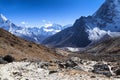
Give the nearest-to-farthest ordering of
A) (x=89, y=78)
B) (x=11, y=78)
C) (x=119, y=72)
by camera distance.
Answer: (x=89, y=78) → (x=11, y=78) → (x=119, y=72)

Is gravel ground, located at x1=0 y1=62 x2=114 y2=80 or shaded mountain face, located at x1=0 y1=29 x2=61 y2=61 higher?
shaded mountain face, located at x1=0 y1=29 x2=61 y2=61

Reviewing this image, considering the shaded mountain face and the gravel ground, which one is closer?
the gravel ground

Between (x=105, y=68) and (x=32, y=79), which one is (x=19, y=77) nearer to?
(x=32, y=79)

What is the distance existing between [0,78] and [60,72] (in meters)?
5.73

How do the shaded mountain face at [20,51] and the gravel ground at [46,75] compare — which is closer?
the gravel ground at [46,75]

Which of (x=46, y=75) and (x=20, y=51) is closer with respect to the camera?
(x=46, y=75)

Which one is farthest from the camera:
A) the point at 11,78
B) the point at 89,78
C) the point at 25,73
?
the point at 25,73

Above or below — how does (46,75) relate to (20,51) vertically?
below

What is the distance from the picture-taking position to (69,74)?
91.6 feet

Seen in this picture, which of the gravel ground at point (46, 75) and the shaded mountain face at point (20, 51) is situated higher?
the shaded mountain face at point (20, 51)

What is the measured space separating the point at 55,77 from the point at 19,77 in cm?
336

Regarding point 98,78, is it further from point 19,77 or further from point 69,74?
point 19,77

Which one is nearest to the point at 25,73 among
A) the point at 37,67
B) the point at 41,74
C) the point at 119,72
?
the point at 41,74

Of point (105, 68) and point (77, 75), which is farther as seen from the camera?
point (105, 68)
